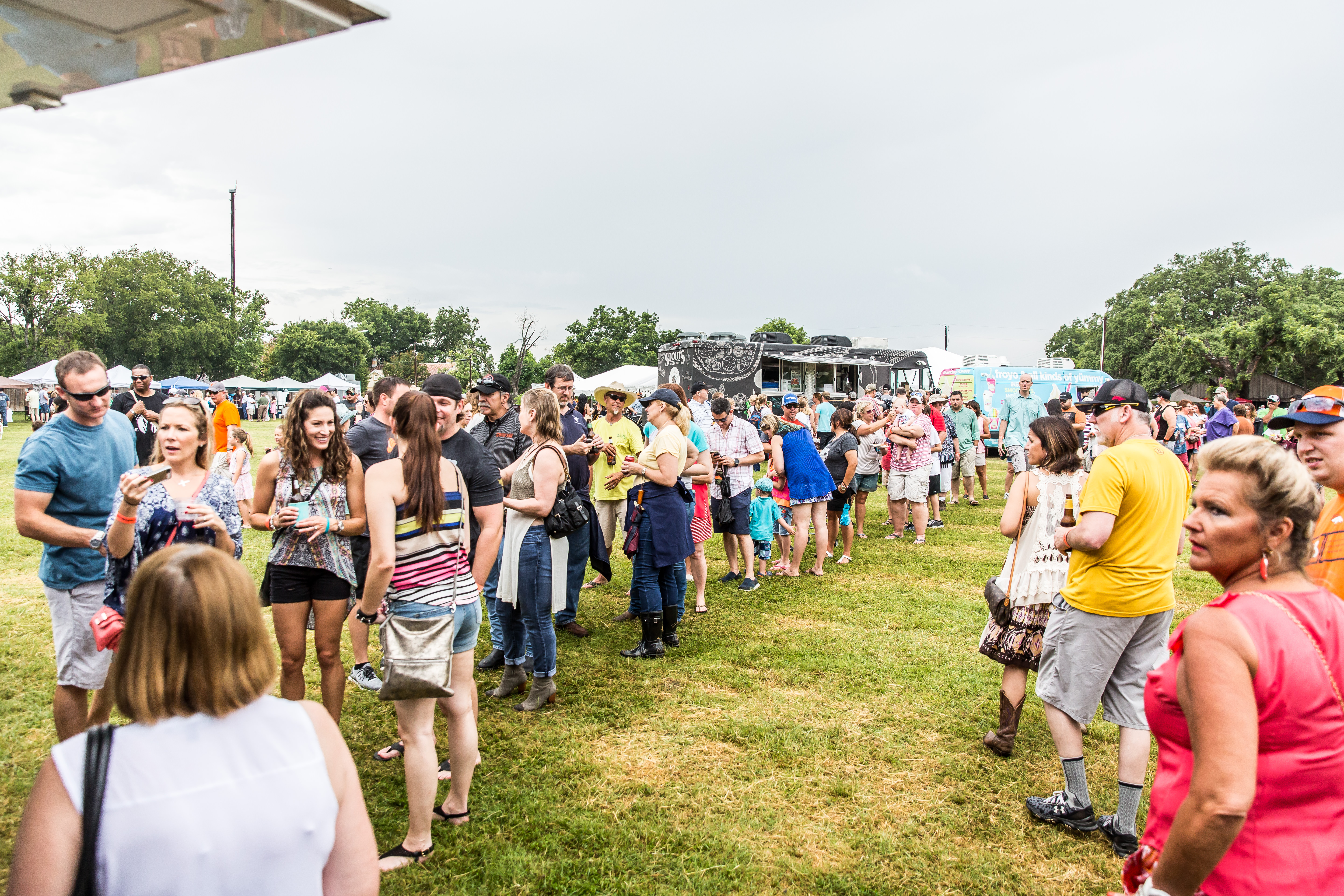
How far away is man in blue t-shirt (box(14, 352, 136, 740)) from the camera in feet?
10.6

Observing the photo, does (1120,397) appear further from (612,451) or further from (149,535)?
(149,535)

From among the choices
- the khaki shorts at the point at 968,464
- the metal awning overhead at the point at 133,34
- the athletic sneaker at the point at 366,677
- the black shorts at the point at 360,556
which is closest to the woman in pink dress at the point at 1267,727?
the metal awning overhead at the point at 133,34

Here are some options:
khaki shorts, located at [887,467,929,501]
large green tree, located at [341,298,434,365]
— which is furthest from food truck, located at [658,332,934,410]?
large green tree, located at [341,298,434,365]

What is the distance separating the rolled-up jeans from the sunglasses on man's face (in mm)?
2199

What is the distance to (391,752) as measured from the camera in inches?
160

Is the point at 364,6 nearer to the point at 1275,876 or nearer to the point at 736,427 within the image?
the point at 1275,876

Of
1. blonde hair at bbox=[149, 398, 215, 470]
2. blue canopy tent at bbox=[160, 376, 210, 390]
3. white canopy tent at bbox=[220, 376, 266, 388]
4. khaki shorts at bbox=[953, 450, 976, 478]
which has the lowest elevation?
khaki shorts at bbox=[953, 450, 976, 478]

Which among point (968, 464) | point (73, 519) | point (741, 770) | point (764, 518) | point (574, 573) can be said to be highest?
point (73, 519)

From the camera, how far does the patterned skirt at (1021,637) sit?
3.86 metres

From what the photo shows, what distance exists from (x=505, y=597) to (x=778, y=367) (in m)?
17.7

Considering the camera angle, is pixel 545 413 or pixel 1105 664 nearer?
pixel 1105 664

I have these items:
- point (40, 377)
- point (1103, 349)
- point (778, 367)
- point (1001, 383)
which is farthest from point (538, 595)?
point (1103, 349)

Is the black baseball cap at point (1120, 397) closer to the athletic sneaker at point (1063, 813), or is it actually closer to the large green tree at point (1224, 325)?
the athletic sneaker at point (1063, 813)

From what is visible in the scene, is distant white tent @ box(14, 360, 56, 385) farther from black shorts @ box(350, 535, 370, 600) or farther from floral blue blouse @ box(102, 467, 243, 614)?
floral blue blouse @ box(102, 467, 243, 614)
